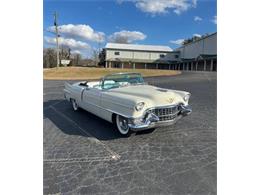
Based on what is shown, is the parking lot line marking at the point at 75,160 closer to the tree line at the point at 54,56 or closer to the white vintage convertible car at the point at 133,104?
the white vintage convertible car at the point at 133,104

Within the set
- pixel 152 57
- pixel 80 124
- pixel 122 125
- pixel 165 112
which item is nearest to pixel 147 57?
pixel 152 57

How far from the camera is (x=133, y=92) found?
11.7 feet

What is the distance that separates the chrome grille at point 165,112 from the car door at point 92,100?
130cm

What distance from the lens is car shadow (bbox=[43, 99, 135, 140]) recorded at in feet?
12.0

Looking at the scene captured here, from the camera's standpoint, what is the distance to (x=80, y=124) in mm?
4266

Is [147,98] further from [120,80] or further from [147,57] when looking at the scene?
[147,57]

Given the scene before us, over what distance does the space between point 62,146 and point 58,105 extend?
11.1 ft

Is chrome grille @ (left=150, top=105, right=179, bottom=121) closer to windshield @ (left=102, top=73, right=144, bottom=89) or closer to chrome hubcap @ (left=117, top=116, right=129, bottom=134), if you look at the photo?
chrome hubcap @ (left=117, top=116, right=129, bottom=134)

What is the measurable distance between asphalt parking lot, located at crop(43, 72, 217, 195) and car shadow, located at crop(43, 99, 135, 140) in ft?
0.06

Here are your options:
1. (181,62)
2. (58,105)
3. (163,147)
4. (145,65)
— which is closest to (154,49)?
(145,65)

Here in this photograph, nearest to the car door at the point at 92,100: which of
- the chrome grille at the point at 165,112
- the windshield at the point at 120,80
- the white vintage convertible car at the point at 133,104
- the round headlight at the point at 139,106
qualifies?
the white vintage convertible car at the point at 133,104

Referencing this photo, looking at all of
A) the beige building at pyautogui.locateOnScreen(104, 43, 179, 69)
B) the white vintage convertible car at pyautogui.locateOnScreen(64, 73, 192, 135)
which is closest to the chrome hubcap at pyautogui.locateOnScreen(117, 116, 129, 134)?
the white vintage convertible car at pyautogui.locateOnScreen(64, 73, 192, 135)
